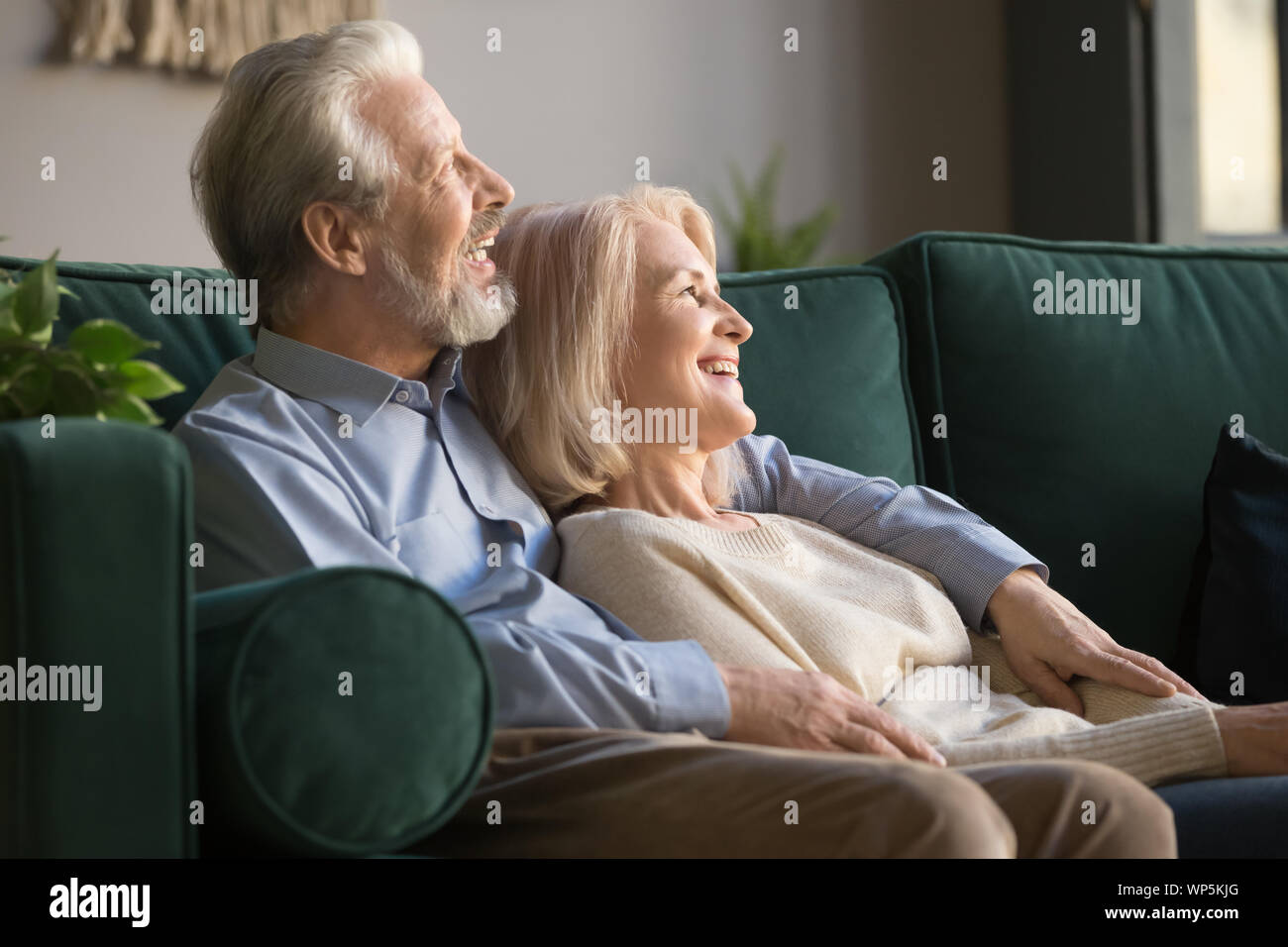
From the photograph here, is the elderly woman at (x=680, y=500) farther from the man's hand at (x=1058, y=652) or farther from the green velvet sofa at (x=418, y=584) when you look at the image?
the green velvet sofa at (x=418, y=584)

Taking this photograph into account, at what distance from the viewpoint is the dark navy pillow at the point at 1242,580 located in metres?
1.59

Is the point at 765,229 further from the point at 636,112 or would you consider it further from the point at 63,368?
the point at 63,368

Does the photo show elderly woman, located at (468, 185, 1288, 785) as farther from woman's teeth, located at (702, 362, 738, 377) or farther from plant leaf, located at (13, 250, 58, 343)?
plant leaf, located at (13, 250, 58, 343)

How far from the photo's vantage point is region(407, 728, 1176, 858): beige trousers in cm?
90

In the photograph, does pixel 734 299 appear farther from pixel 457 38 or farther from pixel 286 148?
pixel 457 38

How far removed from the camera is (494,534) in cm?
137

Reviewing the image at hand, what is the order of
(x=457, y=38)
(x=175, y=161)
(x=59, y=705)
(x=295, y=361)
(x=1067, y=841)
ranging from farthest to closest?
(x=457, y=38) < (x=175, y=161) < (x=295, y=361) < (x=1067, y=841) < (x=59, y=705)

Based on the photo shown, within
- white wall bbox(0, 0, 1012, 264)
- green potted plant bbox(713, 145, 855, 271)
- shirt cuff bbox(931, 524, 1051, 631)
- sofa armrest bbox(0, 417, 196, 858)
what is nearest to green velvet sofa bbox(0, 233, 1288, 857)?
sofa armrest bbox(0, 417, 196, 858)

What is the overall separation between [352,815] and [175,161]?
7.26ft

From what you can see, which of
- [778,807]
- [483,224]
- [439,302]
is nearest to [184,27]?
[483,224]

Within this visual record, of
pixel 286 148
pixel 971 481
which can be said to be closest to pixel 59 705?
pixel 286 148

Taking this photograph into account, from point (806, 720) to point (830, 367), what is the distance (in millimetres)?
735

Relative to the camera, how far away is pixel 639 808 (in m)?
0.97
